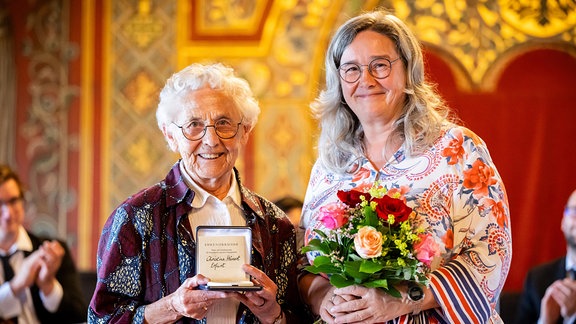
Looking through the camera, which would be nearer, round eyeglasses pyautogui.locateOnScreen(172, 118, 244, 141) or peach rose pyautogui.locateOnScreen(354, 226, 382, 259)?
peach rose pyautogui.locateOnScreen(354, 226, 382, 259)

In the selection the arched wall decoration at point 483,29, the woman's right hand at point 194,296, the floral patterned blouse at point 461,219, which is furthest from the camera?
the arched wall decoration at point 483,29

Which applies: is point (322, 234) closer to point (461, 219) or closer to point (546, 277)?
point (461, 219)

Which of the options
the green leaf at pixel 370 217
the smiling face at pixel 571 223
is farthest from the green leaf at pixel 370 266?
the smiling face at pixel 571 223

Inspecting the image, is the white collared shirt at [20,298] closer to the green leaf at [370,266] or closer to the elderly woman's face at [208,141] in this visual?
the elderly woman's face at [208,141]

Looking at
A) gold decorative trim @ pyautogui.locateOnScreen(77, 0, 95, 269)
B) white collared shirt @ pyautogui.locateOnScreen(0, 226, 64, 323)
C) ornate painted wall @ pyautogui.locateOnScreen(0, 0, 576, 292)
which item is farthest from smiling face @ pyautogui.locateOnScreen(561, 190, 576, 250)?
gold decorative trim @ pyautogui.locateOnScreen(77, 0, 95, 269)

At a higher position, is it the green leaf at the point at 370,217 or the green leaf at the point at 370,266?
the green leaf at the point at 370,217

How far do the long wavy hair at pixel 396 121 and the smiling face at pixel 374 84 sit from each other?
22 millimetres

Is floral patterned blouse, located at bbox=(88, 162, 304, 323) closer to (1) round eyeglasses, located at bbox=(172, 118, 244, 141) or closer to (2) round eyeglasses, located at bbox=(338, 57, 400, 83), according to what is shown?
(1) round eyeglasses, located at bbox=(172, 118, 244, 141)

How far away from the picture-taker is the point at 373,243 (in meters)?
2.31

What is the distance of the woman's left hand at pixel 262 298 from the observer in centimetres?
248

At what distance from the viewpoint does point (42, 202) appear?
6.34 metres

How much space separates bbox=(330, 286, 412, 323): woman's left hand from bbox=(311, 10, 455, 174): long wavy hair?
477mm

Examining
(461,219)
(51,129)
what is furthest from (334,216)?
(51,129)

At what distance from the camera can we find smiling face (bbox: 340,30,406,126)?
2715mm
